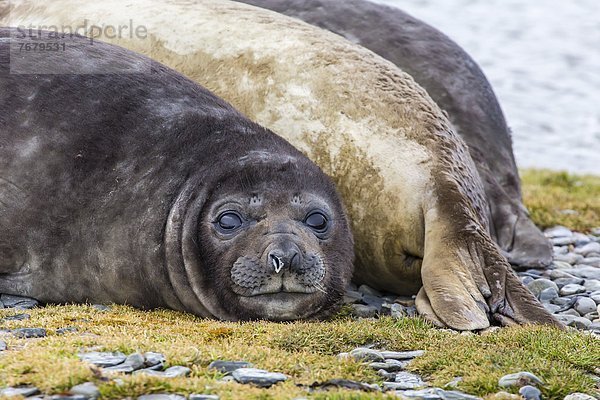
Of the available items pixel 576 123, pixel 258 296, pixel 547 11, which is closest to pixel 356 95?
pixel 258 296

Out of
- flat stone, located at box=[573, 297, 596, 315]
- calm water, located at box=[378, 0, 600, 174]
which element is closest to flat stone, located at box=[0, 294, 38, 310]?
flat stone, located at box=[573, 297, 596, 315]

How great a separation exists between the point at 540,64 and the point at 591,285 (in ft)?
66.1

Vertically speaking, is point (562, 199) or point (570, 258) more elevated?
point (562, 199)

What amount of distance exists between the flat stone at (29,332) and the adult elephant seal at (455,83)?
4060 millimetres

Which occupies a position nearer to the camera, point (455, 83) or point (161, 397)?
point (161, 397)

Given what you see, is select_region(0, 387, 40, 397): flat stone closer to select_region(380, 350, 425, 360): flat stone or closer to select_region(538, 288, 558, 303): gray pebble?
select_region(380, 350, 425, 360): flat stone

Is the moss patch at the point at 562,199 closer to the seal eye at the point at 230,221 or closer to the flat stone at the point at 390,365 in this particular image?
the seal eye at the point at 230,221

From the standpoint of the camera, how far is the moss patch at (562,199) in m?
10.3

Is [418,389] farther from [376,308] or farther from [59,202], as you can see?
[59,202]

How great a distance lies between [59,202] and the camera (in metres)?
6.46

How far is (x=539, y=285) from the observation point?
7637 millimetres

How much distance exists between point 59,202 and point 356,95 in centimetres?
229

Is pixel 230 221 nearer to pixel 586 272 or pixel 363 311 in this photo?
pixel 363 311

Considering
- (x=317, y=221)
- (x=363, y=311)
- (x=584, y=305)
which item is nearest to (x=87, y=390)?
(x=317, y=221)
